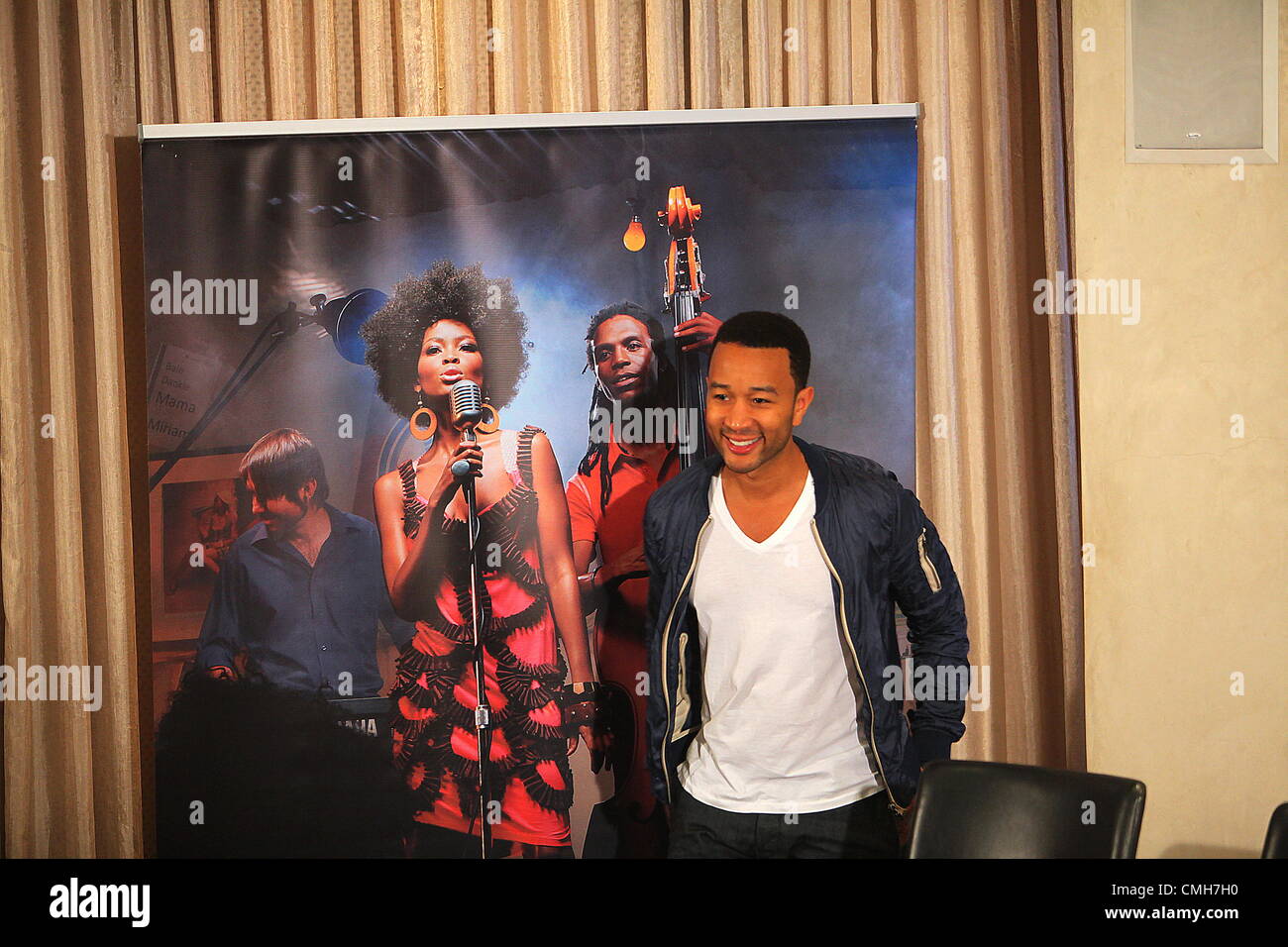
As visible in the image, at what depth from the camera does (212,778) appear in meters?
2.74

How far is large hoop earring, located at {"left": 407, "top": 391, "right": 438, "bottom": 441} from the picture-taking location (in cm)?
273

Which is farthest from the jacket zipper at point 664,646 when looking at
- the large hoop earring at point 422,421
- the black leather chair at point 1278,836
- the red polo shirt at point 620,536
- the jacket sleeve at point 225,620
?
the jacket sleeve at point 225,620

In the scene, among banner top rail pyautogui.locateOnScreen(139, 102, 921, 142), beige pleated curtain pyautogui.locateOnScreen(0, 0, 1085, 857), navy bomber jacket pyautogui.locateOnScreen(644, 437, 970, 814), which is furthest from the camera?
beige pleated curtain pyautogui.locateOnScreen(0, 0, 1085, 857)

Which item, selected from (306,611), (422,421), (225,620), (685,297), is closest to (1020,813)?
(685,297)

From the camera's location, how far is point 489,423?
272 cm

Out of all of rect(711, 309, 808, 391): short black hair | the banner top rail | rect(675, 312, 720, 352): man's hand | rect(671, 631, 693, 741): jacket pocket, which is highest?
the banner top rail

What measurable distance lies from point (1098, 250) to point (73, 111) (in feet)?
10.1

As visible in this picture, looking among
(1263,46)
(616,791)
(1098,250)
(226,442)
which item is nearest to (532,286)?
(226,442)

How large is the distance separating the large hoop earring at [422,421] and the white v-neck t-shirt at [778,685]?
1.01 metres

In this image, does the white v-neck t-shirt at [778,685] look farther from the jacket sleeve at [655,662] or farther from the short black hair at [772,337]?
the short black hair at [772,337]

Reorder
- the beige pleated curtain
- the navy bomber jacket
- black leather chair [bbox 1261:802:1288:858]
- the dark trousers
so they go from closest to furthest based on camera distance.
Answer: black leather chair [bbox 1261:802:1288:858]
the dark trousers
the navy bomber jacket
the beige pleated curtain

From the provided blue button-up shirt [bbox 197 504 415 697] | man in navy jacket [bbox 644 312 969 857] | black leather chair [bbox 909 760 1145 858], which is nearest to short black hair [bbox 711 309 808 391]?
man in navy jacket [bbox 644 312 969 857]

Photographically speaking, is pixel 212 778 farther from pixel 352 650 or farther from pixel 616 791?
pixel 616 791

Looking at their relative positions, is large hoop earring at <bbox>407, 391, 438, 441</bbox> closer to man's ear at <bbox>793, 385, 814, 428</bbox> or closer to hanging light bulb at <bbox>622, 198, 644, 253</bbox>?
hanging light bulb at <bbox>622, 198, 644, 253</bbox>
